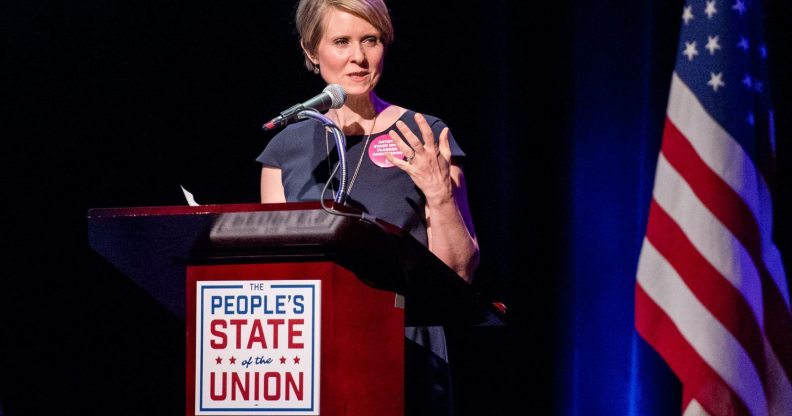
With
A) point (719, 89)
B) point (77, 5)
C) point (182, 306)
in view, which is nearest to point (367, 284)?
point (182, 306)

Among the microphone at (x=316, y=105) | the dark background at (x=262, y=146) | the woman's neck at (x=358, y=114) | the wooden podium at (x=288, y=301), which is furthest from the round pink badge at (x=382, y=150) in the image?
the dark background at (x=262, y=146)

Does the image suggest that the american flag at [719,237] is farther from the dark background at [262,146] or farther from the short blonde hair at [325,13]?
the short blonde hair at [325,13]

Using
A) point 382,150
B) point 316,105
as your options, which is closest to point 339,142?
point 316,105

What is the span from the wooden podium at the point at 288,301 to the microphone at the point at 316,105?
0.28 m

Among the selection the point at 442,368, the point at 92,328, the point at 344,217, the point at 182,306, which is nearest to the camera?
the point at 344,217

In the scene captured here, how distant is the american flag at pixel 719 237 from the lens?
2.60 meters

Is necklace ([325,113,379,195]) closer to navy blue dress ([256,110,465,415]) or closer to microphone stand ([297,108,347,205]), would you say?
navy blue dress ([256,110,465,415])

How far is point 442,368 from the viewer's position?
1676mm

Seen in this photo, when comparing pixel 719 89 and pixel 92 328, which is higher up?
pixel 719 89

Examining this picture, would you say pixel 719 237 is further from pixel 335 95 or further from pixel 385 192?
pixel 335 95

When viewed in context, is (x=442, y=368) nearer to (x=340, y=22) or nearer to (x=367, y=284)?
(x=367, y=284)

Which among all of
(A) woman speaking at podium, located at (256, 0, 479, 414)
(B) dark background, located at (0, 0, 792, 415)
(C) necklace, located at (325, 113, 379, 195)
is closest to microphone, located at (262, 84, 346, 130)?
(A) woman speaking at podium, located at (256, 0, 479, 414)

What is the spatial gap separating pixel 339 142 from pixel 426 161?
158 mm

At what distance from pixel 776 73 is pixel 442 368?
1763 mm
